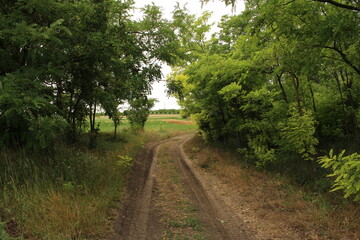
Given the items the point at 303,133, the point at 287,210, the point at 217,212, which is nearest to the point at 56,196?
the point at 217,212

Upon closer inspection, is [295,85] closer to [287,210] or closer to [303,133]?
[303,133]

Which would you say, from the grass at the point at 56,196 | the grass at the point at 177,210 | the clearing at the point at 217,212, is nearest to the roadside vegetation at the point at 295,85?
the clearing at the point at 217,212

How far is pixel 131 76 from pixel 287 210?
23.3 ft

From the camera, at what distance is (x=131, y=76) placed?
8.00m

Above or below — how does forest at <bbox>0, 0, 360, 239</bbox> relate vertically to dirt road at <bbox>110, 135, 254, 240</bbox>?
above

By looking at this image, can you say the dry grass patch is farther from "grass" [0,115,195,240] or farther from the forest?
"grass" [0,115,195,240]

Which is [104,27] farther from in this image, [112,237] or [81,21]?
[112,237]

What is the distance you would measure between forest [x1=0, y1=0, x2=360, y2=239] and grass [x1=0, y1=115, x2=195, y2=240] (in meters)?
0.05

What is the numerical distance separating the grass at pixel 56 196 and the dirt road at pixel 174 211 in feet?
1.85

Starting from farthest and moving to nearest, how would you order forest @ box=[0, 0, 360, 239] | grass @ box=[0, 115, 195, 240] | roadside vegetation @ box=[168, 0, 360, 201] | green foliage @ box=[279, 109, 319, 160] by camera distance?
green foliage @ box=[279, 109, 319, 160], roadside vegetation @ box=[168, 0, 360, 201], forest @ box=[0, 0, 360, 239], grass @ box=[0, 115, 195, 240]

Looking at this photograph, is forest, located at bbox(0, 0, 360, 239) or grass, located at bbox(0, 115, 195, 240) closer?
grass, located at bbox(0, 115, 195, 240)

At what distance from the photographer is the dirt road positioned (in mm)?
5137

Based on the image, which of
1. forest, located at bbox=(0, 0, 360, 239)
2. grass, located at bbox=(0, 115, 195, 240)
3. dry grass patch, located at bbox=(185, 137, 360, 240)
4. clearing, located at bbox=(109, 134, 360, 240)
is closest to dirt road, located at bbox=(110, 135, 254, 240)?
clearing, located at bbox=(109, 134, 360, 240)

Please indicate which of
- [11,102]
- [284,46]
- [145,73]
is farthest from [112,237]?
[284,46]
